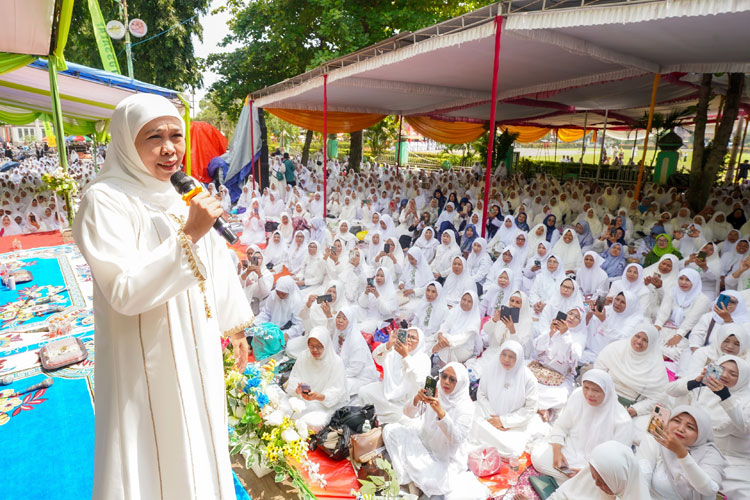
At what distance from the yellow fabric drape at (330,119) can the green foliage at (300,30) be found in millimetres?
1466

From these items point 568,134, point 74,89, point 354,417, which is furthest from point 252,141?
point 568,134

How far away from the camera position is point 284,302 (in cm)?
547

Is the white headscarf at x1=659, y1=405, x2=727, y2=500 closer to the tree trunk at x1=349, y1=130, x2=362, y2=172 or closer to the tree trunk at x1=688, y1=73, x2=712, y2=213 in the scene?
the tree trunk at x1=688, y1=73, x2=712, y2=213

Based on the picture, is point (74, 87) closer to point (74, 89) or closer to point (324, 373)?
point (74, 89)

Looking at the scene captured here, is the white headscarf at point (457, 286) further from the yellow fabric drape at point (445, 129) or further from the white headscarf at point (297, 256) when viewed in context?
the yellow fabric drape at point (445, 129)

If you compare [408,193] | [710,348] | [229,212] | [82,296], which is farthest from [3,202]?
[710,348]

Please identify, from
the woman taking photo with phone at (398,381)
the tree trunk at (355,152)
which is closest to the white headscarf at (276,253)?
the woman taking photo with phone at (398,381)

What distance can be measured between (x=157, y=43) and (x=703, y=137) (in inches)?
722

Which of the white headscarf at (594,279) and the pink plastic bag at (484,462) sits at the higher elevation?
the white headscarf at (594,279)

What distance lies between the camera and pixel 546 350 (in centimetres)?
431

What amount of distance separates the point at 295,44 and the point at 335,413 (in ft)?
41.9

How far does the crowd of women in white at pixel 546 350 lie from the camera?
2.87 m

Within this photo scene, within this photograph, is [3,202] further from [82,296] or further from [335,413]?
[335,413]

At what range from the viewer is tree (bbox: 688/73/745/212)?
8.40 m
